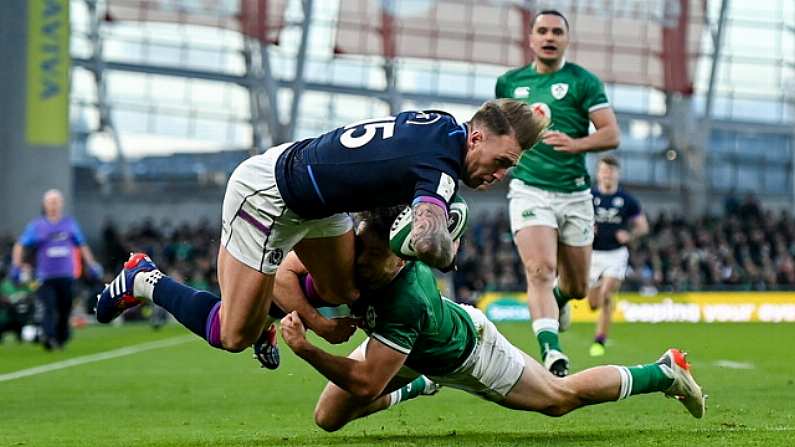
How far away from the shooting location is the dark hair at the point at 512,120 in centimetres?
598

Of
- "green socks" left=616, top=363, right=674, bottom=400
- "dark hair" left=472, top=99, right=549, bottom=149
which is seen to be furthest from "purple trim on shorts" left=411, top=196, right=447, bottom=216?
"green socks" left=616, top=363, right=674, bottom=400

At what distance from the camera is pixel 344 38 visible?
123 feet

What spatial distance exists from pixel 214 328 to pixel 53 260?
10770mm

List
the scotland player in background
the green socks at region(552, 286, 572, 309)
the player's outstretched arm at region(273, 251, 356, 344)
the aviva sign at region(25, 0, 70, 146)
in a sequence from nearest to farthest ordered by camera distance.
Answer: the player's outstretched arm at region(273, 251, 356, 344) < the green socks at region(552, 286, 572, 309) < the scotland player in background < the aviva sign at region(25, 0, 70, 146)

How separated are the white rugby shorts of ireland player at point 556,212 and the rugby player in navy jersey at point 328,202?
117 inches

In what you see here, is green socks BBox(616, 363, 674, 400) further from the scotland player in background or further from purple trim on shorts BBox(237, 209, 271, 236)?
the scotland player in background

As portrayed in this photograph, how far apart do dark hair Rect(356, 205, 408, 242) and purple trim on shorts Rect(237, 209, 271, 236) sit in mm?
456

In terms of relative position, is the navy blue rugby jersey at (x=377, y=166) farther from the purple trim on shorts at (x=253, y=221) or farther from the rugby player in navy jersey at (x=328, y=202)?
the purple trim on shorts at (x=253, y=221)

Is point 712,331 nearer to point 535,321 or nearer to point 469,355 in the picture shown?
point 535,321

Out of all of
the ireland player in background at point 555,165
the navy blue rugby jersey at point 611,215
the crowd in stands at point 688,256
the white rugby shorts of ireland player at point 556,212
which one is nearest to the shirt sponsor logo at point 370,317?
the ireland player in background at point 555,165

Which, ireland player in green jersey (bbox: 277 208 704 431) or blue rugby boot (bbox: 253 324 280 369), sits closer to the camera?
ireland player in green jersey (bbox: 277 208 704 431)

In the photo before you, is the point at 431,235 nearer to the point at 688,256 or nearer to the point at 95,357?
the point at 95,357

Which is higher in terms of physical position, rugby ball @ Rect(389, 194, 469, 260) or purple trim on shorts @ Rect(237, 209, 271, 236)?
rugby ball @ Rect(389, 194, 469, 260)

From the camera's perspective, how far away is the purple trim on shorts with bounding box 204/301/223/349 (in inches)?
275
